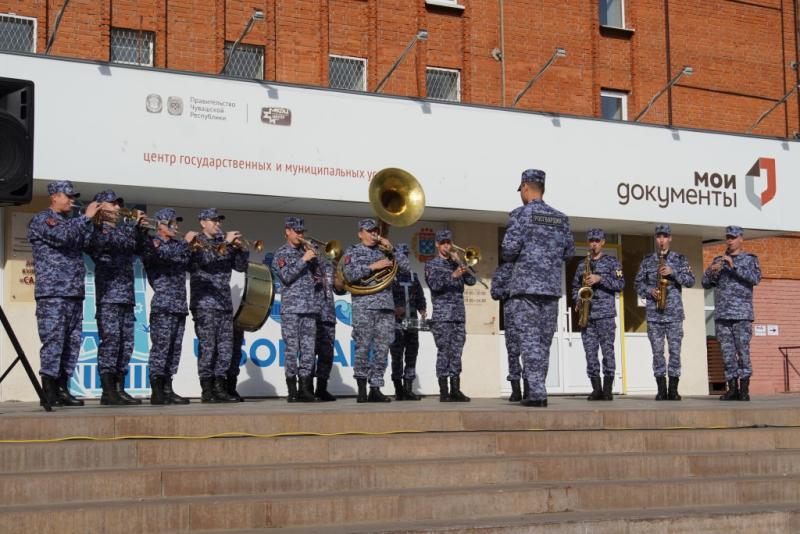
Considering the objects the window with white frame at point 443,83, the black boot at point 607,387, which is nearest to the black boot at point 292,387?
the black boot at point 607,387

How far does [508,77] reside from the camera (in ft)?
69.5

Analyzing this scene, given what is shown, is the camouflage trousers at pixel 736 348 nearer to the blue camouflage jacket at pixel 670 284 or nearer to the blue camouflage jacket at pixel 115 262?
the blue camouflage jacket at pixel 670 284

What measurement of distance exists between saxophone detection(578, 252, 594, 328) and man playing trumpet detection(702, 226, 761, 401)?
53.9 inches

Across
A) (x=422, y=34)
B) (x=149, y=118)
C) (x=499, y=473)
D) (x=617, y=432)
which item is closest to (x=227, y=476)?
(x=499, y=473)

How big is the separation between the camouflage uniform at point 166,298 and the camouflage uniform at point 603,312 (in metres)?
4.64

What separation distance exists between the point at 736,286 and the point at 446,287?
3366 millimetres

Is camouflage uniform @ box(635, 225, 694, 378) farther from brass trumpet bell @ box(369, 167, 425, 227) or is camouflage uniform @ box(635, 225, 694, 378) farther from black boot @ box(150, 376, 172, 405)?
black boot @ box(150, 376, 172, 405)

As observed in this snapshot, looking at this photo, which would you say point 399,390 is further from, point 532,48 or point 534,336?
point 532,48

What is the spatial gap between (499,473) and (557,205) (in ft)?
28.7

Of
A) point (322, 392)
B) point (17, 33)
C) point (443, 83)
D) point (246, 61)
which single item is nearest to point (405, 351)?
point (322, 392)

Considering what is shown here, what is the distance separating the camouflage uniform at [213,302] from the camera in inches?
476

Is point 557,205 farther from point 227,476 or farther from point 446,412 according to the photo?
point 227,476

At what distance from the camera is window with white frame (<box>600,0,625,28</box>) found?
74.9 ft

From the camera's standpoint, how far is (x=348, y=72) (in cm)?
2036
